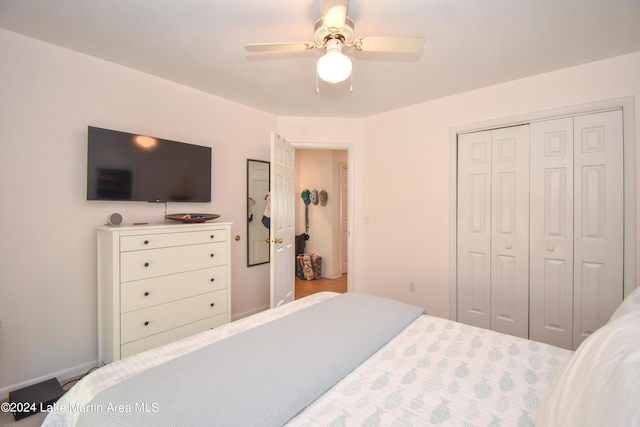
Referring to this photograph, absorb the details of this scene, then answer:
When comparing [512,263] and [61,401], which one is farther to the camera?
[512,263]

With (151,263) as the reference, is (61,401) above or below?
below

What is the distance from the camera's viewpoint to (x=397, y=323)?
1.49 metres

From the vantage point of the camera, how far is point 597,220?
7.46 feet

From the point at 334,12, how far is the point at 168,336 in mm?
2380

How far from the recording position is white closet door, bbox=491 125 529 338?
2.58 meters

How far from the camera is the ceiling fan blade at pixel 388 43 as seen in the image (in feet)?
4.84

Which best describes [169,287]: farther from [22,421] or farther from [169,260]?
[22,421]

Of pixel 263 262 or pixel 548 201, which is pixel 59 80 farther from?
pixel 548 201

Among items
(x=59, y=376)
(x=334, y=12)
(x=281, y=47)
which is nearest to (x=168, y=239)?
(x=59, y=376)

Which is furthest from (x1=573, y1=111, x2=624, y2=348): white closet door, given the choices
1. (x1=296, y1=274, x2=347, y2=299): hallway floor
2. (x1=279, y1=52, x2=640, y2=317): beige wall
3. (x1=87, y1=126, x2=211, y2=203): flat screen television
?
(x1=87, y1=126, x2=211, y2=203): flat screen television

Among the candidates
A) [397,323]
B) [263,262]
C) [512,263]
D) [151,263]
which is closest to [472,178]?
[512,263]

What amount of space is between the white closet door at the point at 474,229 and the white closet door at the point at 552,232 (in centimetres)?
35

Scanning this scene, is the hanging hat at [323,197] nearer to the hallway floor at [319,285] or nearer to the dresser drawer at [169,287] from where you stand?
the hallway floor at [319,285]

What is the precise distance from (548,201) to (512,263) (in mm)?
616
